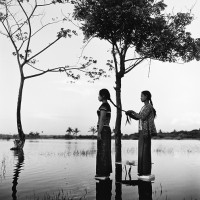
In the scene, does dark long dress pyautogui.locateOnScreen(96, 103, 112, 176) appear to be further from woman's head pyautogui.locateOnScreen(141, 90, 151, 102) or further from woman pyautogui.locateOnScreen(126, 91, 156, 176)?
woman's head pyautogui.locateOnScreen(141, 90, 151, 102)

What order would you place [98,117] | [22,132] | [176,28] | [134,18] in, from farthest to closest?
1. [22,132]
2. [176,28]
3. [134,18]
4. [98,117]

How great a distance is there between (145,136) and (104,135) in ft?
4.89

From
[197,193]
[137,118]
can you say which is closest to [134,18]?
[137,118]

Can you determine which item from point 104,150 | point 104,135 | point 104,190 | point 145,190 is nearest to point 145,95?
point 104,135

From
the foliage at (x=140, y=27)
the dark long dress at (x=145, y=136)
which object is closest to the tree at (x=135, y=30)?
the foliage at (x=140, y=27)

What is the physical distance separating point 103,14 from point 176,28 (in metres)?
4.64

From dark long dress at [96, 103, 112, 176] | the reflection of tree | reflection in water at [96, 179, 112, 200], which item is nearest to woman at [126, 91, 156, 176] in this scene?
the reflection of tree

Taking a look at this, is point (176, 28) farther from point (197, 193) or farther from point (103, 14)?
point (197, 193)

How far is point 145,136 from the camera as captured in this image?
12258mm

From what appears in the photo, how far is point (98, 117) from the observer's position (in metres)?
11.9

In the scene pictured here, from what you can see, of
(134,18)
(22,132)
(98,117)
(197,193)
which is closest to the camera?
(197,193)

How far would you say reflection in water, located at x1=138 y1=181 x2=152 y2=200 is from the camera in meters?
9.54

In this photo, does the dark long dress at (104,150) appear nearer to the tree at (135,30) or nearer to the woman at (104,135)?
the woman at (104,135)

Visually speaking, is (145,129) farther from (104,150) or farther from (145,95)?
(104,150)
